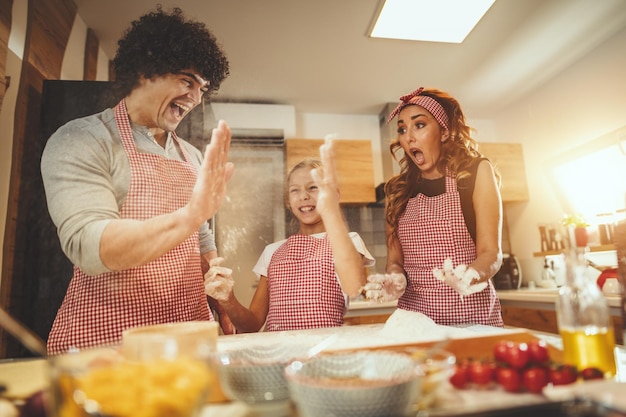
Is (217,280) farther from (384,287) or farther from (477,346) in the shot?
(477,346)

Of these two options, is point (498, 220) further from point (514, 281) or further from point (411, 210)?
point (514, 281)

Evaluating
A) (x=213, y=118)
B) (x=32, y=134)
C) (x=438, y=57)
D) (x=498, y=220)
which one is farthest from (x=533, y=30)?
(x=32, y=134)

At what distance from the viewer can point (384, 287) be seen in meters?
1.36

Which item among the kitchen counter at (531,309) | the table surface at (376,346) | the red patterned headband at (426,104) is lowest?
the kitchen counter at (531,309)

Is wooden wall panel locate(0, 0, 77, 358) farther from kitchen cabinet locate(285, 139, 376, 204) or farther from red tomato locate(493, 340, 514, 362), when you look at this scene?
red tomato locate(493, 340, 514, 362)

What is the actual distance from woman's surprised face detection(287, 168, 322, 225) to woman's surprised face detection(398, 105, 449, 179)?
41 cm

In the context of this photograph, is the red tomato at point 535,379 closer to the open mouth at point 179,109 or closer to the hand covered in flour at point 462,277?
the hand covered in flour at point 462,277

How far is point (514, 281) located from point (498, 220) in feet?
4.72

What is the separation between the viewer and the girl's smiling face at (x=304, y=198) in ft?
4.70

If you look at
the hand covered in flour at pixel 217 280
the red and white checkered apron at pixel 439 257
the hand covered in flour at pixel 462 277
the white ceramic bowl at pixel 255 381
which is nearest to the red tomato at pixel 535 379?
the white ceramic bowl at pixel 255 381

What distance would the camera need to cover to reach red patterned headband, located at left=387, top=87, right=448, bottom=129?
1.49 metres

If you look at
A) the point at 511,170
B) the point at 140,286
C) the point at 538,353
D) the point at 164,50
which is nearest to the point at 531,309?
the point at 511,170

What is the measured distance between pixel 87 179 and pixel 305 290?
0.73m

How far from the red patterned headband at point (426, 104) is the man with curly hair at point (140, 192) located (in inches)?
26.6
